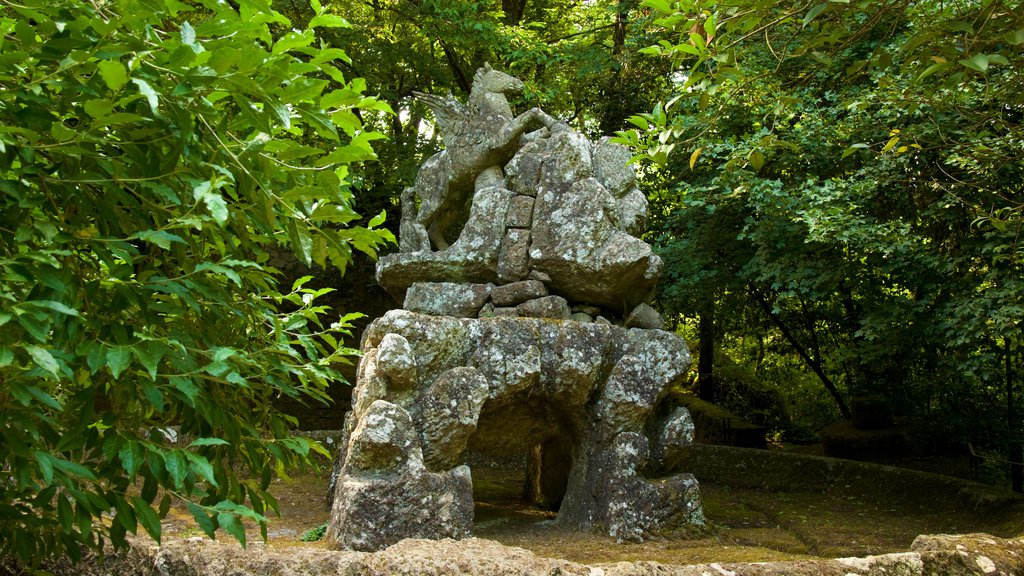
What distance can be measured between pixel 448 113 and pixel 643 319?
2564 mm

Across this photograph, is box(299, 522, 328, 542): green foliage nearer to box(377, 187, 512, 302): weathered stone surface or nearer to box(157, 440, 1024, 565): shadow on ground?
box(157, 440, 1024, 565): shadow on ground

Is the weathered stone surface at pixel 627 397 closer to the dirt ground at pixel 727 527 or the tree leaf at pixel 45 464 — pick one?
the dirt ground at pixel 727 527

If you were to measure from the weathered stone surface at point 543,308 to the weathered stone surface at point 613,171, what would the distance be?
4.00 feet

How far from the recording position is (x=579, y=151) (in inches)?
284

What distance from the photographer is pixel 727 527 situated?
22.7ft

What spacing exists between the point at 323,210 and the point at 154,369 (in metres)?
0.74

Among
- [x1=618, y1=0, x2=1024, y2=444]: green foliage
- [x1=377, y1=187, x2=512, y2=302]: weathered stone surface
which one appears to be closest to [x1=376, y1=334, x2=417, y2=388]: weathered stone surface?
[x1=377, y1=187, x2=512, y2=302]: weathered stone surface

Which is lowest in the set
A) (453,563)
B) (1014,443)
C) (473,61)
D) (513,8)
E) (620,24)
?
(453,563)

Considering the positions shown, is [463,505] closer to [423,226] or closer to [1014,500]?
[423,226]

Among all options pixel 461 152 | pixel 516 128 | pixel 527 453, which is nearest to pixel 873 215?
pixel 516 128

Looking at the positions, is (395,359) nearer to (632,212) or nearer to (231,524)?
(632,212)

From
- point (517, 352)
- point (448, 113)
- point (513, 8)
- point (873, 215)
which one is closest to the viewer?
point (517, 352)

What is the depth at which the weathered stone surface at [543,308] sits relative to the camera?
677cm

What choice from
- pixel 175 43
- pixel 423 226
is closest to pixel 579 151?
pixel 423 226
